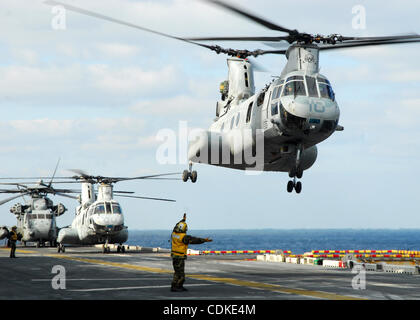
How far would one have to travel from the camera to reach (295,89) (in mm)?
22625

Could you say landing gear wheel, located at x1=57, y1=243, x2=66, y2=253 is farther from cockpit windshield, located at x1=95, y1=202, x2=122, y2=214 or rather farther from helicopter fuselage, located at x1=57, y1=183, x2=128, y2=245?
cockpit windshield, located at x1=95, y1=202, x2=122, y2=214

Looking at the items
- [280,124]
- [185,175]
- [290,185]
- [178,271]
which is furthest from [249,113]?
[178,271]

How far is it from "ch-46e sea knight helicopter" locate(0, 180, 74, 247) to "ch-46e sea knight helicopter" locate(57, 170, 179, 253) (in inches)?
221

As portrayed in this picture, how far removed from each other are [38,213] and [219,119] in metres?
29.5


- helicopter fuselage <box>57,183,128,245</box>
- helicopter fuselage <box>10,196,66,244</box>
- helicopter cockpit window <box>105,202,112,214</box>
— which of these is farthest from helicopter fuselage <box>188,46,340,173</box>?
helicopter fuselage <box>10,196,66,244</box>

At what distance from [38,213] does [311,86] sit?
37.4 metres

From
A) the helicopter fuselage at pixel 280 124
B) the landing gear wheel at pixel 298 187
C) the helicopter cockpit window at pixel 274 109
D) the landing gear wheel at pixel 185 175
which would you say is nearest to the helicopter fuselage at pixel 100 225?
the landing gear wheel at pixel 185 175

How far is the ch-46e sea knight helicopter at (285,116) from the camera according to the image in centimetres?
2211

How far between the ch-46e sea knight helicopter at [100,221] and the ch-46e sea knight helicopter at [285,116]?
15.1 meters

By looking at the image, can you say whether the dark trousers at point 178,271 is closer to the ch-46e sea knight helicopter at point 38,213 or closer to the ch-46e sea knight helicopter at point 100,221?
the ch-46e sea knight helicopter at point 100,221

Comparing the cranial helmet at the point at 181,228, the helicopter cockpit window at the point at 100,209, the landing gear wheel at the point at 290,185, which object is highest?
the landing gear wheel at the point at 290,185

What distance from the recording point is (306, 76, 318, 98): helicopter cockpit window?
885 inches
